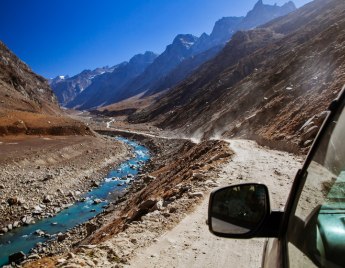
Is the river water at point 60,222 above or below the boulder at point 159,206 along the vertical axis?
below

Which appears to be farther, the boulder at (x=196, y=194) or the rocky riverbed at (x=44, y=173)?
the rocky riverbed at (x=44, y=173)

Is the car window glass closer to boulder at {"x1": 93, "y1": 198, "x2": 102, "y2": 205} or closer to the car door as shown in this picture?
the car door

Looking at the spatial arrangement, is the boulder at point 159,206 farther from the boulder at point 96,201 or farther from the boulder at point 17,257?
the boulder at point 96,201

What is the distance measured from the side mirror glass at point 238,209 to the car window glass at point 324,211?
0.29 m

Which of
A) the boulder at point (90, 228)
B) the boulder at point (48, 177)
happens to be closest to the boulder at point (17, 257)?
the boulder at point (90, 228)

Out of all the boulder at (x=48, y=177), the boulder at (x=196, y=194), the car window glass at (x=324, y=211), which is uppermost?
the car window glass at (x=324, y=211)

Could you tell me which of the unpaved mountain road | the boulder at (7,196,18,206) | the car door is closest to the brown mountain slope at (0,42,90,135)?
the boulder at (7,196,18,206)

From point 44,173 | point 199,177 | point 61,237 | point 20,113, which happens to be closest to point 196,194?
point 199,177

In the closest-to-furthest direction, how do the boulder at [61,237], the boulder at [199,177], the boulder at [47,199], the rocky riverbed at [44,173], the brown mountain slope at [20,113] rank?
the boulder at [199,177] → the boulder at [61,237] → the rocky riverbed at [44,173] → the boulder at [47,199] → the brown mountain slope at [20,113]

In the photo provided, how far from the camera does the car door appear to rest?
1.86m

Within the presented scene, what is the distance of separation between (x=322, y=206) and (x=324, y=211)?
32mm

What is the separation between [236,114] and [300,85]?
591 inches

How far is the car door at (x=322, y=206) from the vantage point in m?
1.86

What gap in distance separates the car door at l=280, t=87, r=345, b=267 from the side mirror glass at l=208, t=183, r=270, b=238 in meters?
0.25
